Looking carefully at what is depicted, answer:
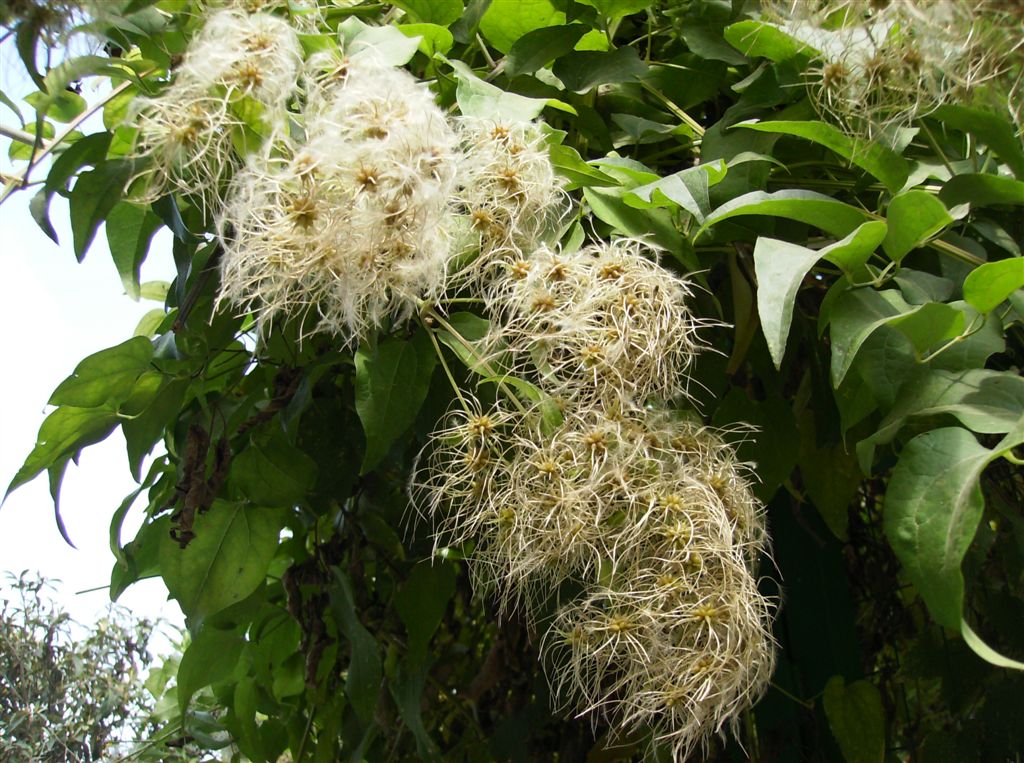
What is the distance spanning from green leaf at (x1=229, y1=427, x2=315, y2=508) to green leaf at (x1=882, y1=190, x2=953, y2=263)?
13.9 inches

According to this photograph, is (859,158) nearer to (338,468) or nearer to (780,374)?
(780,374)

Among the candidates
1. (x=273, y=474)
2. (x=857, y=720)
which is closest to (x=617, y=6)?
(x=273, y=474)

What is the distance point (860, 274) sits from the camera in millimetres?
517

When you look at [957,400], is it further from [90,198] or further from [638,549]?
[90,198]

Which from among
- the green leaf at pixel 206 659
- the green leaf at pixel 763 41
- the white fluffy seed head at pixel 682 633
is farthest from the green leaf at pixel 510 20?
the green leaf at pixel 206 659

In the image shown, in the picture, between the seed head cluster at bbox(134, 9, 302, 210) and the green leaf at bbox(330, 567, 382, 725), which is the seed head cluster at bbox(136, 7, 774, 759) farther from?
the green leaf at bbox(330, 567, 382, 725)

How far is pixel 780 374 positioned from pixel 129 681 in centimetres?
87

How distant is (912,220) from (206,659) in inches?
21.8

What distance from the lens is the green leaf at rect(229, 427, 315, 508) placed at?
0.65 metres

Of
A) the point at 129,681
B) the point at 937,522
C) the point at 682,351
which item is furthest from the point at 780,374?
the point at 129,681

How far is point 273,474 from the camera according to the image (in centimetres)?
66

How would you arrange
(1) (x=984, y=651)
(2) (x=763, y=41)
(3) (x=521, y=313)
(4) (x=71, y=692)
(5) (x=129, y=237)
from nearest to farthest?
(1) (x=984, y=651) < (3) (x=521, y=313) < (2) (x=763, y=41) < (5) (x=129, y=237) < (4) (x=71, y=692)

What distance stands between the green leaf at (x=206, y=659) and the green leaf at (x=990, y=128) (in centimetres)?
58

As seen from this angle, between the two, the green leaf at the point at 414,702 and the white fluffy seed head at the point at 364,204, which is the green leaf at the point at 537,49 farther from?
the green leaf at the point at 414,702
